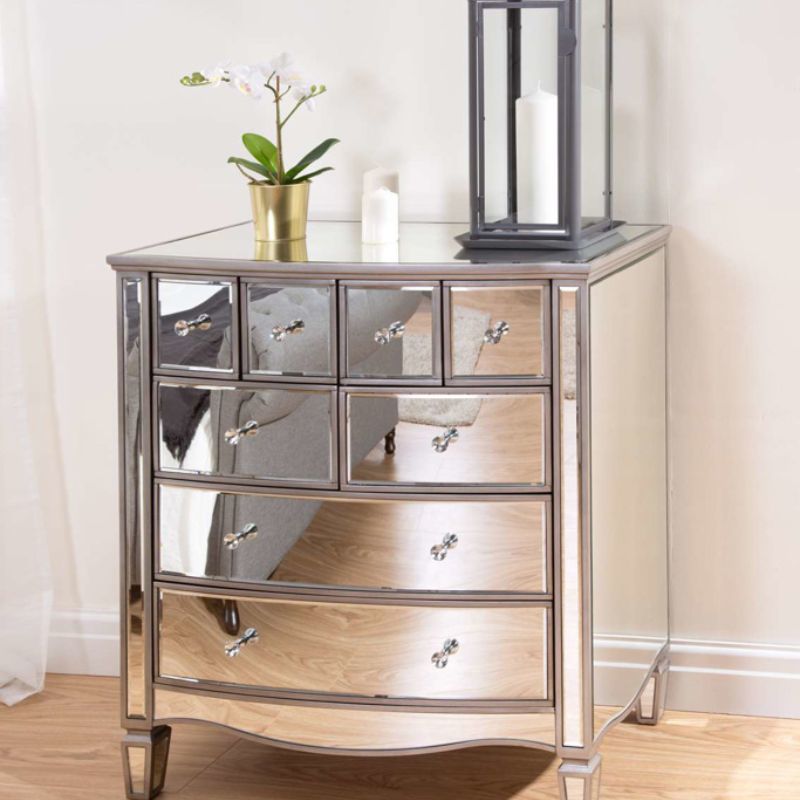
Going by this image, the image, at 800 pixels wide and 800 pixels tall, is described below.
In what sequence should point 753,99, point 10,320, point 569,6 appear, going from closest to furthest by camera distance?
1. point 569,6
2. point 753,99
3. point 10,320

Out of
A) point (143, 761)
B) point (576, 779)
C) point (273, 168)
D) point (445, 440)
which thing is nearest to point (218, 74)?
point (273, 168)

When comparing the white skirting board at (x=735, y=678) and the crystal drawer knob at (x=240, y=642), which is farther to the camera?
the white skirting board at (x=735, y=678)

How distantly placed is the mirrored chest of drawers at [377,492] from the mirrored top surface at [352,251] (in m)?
0.01

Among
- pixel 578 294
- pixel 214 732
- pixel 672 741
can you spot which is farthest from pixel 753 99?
pixel 214 732

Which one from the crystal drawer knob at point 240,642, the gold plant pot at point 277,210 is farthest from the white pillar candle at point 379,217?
the crystal drawer knob at point 240,642

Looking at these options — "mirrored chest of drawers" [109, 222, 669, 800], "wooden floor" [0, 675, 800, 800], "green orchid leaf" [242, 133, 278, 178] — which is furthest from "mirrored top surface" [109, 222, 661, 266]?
"wooden floor" [0, 675, 800, 800]

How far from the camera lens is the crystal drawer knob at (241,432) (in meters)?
1.95

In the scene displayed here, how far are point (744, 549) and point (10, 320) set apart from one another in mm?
1377

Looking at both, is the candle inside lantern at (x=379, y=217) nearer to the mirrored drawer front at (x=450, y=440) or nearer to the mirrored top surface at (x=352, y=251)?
the mirrored top surface at (x=352, y=251)

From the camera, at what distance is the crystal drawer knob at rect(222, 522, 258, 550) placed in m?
1.98

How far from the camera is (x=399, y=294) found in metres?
1.87

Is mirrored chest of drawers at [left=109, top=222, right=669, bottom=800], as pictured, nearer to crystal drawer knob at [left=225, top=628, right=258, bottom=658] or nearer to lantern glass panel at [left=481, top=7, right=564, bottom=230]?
crystal drawer knob at [left=225, top=628, right=258, bottom=658]

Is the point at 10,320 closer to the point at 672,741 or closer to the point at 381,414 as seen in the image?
the point at 381,414

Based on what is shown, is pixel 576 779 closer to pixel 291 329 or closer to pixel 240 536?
pixel 240 536
